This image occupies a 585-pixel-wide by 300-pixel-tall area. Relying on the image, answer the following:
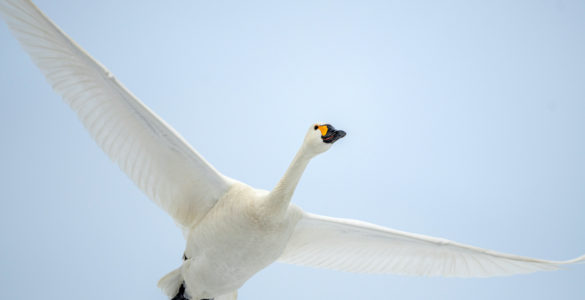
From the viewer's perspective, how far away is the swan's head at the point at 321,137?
2.76 meters

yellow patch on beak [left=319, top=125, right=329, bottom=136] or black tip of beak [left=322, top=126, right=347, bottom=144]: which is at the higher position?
yellow patch on beak [left=319, top=125, right=329, bottom=136]

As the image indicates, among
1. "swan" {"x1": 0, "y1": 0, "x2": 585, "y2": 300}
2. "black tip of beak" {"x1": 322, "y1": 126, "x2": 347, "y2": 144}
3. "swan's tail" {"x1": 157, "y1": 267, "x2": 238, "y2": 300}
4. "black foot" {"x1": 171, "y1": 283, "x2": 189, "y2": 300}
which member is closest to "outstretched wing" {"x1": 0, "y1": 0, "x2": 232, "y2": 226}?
"swan" {"x1": 0, "y1": 0, "x2": 585, "y2": 300}

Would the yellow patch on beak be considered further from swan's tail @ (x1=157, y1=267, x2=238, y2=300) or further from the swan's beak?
swan's tail @ (x1=157, y1=267, x2=238, y2=300)

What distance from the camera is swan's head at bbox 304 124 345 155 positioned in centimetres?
276

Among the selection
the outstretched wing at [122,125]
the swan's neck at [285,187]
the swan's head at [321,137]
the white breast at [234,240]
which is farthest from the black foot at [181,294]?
the swan's head at [321,137]

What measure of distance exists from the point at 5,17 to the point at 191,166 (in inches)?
50.7

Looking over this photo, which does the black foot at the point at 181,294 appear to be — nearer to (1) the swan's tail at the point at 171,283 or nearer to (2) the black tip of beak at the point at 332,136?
(1) the swan's tail at the point at 171,283

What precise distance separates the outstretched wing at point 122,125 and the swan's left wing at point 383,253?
0.71 metres

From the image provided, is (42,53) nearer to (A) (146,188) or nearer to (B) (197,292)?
(A) (146,188)

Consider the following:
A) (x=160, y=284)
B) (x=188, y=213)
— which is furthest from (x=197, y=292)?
(x=188, y=213)

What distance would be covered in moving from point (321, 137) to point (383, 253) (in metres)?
1.18

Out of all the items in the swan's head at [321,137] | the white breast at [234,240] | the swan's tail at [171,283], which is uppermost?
the swan's head at [321,137]

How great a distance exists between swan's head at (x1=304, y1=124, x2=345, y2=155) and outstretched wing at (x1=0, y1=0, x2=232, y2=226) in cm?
68

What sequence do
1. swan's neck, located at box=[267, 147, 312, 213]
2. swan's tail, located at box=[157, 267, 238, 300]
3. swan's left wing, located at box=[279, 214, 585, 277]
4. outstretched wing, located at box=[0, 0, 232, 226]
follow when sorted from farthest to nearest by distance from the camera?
swan's tail, located at box=[157, 267, 238, 300]
swan's left wing, located at box=[279, 214, 585, 277]
swan's neck, located at box=[267, 147, 312, 213]
outstretched wing, located at box=[0, 0, 232, 226]
